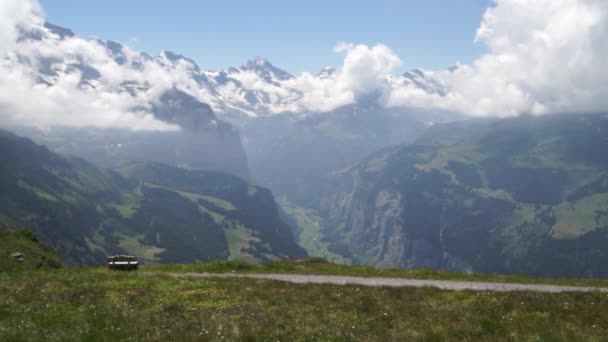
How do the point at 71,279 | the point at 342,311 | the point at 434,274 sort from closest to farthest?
the point at 342,311 → the point at 71,279 → the point at 434,274

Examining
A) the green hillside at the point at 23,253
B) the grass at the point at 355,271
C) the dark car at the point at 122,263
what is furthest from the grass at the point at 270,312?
the grass at the point at 355,271

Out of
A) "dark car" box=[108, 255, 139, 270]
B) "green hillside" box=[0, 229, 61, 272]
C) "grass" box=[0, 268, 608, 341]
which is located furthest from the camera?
"dark car" box=[108, 255, 139, 270]

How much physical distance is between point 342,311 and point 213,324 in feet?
19.2

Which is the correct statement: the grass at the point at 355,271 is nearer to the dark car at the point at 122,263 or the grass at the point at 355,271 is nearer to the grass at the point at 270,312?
the dark car at the point at 122,263

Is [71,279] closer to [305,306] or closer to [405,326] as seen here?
[305,306]

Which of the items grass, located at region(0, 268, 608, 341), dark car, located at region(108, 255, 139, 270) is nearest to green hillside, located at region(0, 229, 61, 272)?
grass, located at region(0, 268, 608, 341)

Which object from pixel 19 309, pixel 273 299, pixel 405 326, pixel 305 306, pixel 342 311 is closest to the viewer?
pixel 405 326

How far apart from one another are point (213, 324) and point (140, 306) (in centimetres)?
552

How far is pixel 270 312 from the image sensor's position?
1962 cm

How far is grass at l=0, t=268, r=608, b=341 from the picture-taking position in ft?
48.1

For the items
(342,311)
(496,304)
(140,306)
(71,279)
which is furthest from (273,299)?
(71,279)

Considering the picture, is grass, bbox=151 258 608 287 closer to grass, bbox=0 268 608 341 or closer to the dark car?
the dark car

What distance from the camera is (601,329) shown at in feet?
48.5

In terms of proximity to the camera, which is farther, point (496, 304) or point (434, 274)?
point (434, 274)
